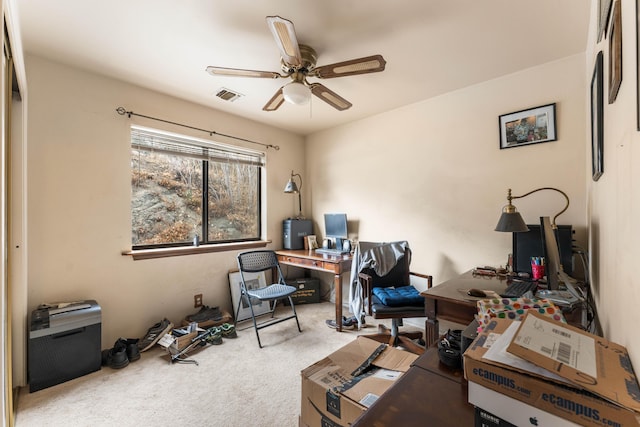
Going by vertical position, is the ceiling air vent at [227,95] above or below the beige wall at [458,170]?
above

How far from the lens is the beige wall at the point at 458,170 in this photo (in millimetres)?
2236

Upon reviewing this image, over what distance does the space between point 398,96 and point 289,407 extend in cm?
291

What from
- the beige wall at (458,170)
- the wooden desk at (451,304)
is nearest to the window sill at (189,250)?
the beige wall at (458,170)

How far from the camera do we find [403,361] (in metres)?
1.20

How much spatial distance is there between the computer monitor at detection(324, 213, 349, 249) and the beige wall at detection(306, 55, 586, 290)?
0.14m

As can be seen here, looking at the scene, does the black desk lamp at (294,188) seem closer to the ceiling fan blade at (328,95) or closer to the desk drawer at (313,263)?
the desk drawer at (313,263)

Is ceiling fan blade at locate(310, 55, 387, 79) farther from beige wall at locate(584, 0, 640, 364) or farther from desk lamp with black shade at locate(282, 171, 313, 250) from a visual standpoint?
desk lamp with black shade at locate(282, 171, 313, 250)

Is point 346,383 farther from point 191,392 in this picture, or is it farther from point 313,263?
point 313,263

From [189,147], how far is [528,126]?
3.33 meters

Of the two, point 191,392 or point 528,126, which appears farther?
point 528,126

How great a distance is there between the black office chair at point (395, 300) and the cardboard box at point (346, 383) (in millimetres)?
1070

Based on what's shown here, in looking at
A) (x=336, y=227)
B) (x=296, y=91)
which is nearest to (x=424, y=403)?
(x=296, y=91)

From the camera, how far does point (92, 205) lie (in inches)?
95.4

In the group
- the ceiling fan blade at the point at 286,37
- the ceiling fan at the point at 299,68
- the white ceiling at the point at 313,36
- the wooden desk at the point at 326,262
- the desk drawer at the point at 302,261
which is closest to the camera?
the ceiling fan blade at the point at 286,37
